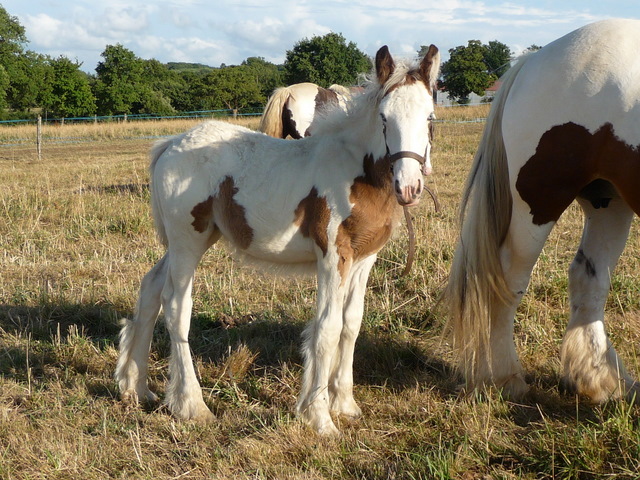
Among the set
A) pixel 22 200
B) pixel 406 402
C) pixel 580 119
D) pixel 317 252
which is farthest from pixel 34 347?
pixel 22 200

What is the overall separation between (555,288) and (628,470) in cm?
243

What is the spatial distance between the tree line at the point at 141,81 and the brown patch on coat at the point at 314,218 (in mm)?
37104

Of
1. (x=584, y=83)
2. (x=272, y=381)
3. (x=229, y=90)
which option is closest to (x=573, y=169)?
(x=584, y=83)

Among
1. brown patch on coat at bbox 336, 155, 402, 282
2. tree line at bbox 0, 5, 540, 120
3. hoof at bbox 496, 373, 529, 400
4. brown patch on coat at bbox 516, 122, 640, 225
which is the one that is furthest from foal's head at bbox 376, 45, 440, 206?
tree line at bbox 0, 5, 540, 120

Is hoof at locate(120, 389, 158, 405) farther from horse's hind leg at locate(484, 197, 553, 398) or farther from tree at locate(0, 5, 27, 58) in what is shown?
tree at locate(0, 5, 27, 58)

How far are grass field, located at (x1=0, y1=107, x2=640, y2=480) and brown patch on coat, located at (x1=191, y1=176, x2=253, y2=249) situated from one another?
605mm

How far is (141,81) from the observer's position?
1764 inches

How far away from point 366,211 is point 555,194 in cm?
99

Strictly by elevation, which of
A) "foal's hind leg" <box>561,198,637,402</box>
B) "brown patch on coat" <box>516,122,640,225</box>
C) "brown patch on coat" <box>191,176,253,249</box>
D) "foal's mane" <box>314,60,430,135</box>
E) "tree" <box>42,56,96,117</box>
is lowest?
"foal's hind leg" <box>561,198,637,402</box>

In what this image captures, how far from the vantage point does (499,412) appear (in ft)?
11.0

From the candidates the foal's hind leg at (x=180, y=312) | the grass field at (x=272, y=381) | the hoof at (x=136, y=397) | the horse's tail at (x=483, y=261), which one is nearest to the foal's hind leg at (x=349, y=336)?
the grass field at (x=272, y=381)

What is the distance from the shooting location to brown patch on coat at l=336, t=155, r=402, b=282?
330cm

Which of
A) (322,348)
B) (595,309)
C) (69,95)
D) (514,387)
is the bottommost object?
(514,387)

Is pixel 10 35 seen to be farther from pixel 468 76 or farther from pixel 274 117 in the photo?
pixel 274 117
